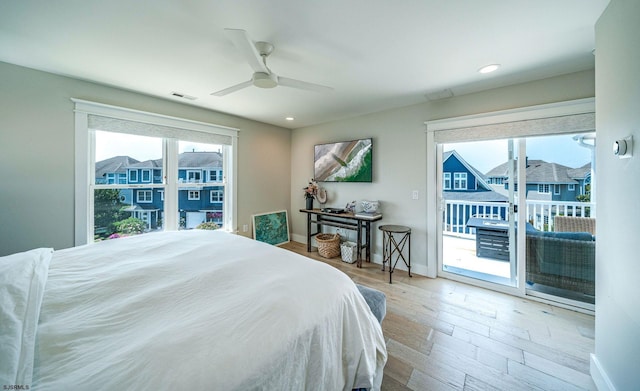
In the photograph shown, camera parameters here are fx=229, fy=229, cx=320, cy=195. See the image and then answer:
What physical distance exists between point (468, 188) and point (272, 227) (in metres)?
3.35

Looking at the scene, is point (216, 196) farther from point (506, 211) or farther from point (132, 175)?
point (506, 211)

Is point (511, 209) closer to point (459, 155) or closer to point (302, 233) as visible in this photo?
point (459, 155)

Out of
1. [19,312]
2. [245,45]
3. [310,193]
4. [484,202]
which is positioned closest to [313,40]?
[245,45]

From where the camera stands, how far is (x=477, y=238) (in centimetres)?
332

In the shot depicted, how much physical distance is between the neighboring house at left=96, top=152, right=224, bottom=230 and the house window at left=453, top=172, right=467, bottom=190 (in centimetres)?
359

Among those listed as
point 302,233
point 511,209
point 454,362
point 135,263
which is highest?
point 511,209

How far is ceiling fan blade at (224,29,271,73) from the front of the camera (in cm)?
138

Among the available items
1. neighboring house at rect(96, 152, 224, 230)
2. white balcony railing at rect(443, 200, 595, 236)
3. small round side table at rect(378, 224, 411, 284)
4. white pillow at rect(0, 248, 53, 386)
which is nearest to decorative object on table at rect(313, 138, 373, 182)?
small round side table at rect(378, 224, 411, 284)

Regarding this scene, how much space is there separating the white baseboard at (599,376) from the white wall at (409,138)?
1.70 metres

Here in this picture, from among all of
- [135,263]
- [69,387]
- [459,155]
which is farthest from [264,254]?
[459,155]

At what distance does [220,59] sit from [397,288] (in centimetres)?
311

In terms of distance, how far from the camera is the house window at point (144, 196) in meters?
3.05

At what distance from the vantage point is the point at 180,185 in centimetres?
340

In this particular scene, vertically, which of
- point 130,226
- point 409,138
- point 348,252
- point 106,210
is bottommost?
point 348,252
